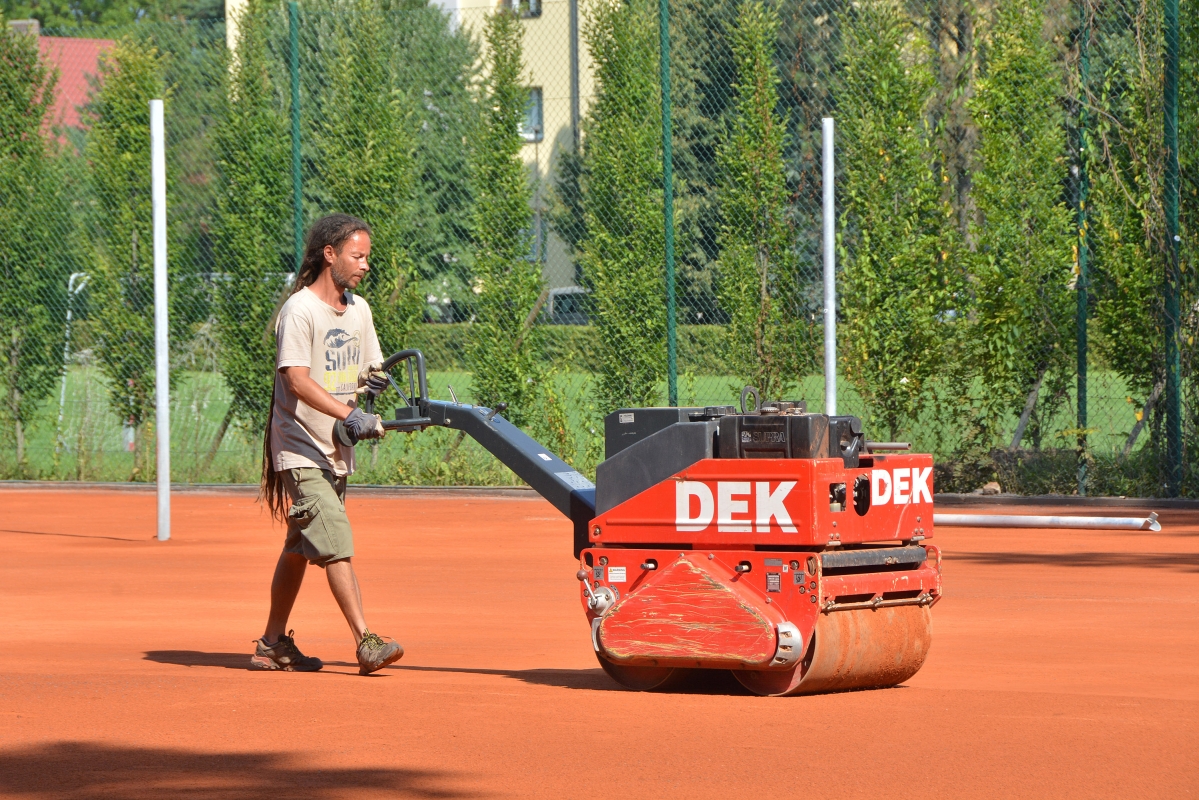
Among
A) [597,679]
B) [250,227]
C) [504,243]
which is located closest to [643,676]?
[597,679]

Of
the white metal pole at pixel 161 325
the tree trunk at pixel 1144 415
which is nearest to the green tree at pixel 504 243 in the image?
the white metal pole at pixel 161 325

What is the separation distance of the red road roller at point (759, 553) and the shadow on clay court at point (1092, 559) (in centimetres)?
463

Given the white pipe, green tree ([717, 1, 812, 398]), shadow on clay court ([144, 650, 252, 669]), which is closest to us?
shadow on clay court ([144, 650, 252, 669])

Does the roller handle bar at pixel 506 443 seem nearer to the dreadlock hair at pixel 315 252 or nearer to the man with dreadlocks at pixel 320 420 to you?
the man with dreadlocks at pixel 320 420

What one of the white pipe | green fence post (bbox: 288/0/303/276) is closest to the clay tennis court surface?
the white pipe

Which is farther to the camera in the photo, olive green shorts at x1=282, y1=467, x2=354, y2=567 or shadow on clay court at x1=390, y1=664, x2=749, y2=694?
olive green shorts at x1=282, y1=467, x2=354, y2=567

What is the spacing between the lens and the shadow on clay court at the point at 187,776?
493 cm

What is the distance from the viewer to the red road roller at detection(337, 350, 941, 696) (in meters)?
6.29

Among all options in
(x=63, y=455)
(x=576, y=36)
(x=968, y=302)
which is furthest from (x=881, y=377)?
(x=63, y=455)

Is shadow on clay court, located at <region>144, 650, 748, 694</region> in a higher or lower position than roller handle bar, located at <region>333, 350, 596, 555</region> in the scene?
lower

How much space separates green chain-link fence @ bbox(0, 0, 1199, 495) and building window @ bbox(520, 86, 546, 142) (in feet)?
1.11

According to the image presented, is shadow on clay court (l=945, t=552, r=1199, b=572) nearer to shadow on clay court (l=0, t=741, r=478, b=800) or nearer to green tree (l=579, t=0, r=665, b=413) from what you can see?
green tree (l=579, t=0, r=665, b=413)

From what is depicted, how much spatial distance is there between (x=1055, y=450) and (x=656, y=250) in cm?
455

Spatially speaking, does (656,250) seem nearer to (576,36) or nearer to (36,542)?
(576,36)
